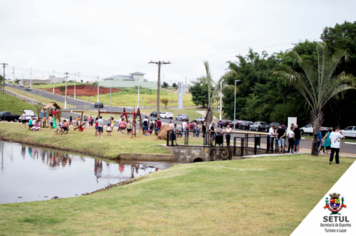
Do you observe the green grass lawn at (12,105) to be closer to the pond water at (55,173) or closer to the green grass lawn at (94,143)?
the green grass lawn at (94,143)

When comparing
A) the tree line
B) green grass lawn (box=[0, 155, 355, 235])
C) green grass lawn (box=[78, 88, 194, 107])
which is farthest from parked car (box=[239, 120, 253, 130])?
green grass lawn (box=[78, 88, 194, 107])

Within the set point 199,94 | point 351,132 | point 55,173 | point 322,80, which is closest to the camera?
point 322,80

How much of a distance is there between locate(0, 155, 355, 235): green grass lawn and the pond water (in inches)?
168

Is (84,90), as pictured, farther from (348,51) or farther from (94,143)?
(348,51)

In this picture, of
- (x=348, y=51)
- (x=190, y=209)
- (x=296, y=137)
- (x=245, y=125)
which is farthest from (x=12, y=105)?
(x=190, y=209)

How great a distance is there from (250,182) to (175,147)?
12.6m

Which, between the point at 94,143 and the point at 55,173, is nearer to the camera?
the point at 55,173

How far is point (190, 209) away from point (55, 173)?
468 inches

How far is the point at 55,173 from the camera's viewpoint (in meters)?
17.3

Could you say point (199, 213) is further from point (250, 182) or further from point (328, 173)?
point (328, 173)

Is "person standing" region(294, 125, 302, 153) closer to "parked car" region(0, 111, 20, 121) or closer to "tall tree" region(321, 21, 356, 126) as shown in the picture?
"tall tree" region(321, 21, 356, 126)

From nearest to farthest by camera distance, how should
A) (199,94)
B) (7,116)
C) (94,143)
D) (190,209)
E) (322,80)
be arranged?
(190,209), (322,80), (94,143), (7,116), (199,94)

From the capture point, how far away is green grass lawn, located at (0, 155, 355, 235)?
6.35m

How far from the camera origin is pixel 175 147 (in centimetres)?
2294
